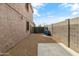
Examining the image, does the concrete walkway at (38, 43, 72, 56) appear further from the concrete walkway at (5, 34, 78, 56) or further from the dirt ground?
the dirt ground

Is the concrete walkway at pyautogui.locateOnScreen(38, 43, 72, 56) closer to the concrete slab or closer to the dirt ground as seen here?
the concrete slab

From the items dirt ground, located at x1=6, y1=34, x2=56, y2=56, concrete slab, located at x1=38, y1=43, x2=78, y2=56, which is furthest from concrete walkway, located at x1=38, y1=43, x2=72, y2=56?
dirt ground, located at x1=6, y1=34, x2=56, y2=56

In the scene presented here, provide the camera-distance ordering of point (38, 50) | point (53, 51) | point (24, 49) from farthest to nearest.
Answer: point (24, 49) → point (38, 50) → point (53, 51)

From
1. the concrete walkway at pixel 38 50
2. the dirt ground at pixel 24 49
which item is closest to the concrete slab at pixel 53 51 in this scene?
the concrete walkway at pixel 38 50

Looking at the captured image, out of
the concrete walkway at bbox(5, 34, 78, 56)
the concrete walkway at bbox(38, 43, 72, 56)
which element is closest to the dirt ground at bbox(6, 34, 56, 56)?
the concrete walkway at bbox(5, 34, 78, 56)

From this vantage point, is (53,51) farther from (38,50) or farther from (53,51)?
(38,50)

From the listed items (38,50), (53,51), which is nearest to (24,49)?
(38,50)

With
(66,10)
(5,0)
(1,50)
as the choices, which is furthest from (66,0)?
(66,10)

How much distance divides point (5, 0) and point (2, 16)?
243 cm

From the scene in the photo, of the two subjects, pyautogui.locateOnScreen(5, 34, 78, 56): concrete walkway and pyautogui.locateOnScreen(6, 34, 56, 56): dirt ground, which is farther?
pyautogui.locateOnScreen(6, 34, 56, 56): dirt ground

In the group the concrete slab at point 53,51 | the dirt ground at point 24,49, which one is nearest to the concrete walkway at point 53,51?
the concrete slab at point 53,51

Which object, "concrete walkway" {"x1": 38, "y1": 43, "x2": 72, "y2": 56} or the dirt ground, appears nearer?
"concrete walkway" {"x1": 38, "y1": 43, "x2": 72, "y2": 56}

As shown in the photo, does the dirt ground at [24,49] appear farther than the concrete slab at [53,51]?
Yes

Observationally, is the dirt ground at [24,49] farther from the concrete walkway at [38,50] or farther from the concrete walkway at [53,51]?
the concrete walkway at [53,51]
